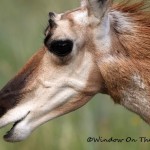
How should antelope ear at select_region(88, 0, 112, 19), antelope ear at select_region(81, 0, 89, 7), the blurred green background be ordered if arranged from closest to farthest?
antelope ear at select_region(88, 0, 112, 19) < antelope ear at select_region(81, 0, 89, 7) < the blurred green background

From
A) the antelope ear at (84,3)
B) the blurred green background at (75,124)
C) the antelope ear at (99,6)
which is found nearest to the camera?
the antelope ear at (99,6)

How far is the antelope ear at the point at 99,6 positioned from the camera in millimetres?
7895

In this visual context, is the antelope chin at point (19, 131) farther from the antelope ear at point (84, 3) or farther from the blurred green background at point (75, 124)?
the blurred green background at point (75, 124)

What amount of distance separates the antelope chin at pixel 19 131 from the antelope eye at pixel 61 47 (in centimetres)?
60

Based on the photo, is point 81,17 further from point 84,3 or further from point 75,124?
point 75,124

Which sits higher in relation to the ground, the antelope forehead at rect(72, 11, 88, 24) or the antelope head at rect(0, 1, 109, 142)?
the antelope forehead at rect(72, 11, 88, 24)

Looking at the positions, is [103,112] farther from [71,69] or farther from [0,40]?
[71,69]

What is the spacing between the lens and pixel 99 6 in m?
7.91

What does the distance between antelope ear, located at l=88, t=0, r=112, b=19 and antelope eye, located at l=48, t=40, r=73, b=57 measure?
323 mm

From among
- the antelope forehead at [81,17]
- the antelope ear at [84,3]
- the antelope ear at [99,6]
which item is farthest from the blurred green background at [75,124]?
the antelope ear at [99,6]

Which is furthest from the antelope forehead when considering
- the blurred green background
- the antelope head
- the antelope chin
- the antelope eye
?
the blurred green background

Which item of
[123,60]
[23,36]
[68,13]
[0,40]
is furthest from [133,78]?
[23,36]

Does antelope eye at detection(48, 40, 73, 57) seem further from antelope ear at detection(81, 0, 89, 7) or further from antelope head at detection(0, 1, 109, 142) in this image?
antelope ear at detection(81, 0, 89, 7)

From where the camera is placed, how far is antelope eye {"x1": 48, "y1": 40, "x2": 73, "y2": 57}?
7.93 m
